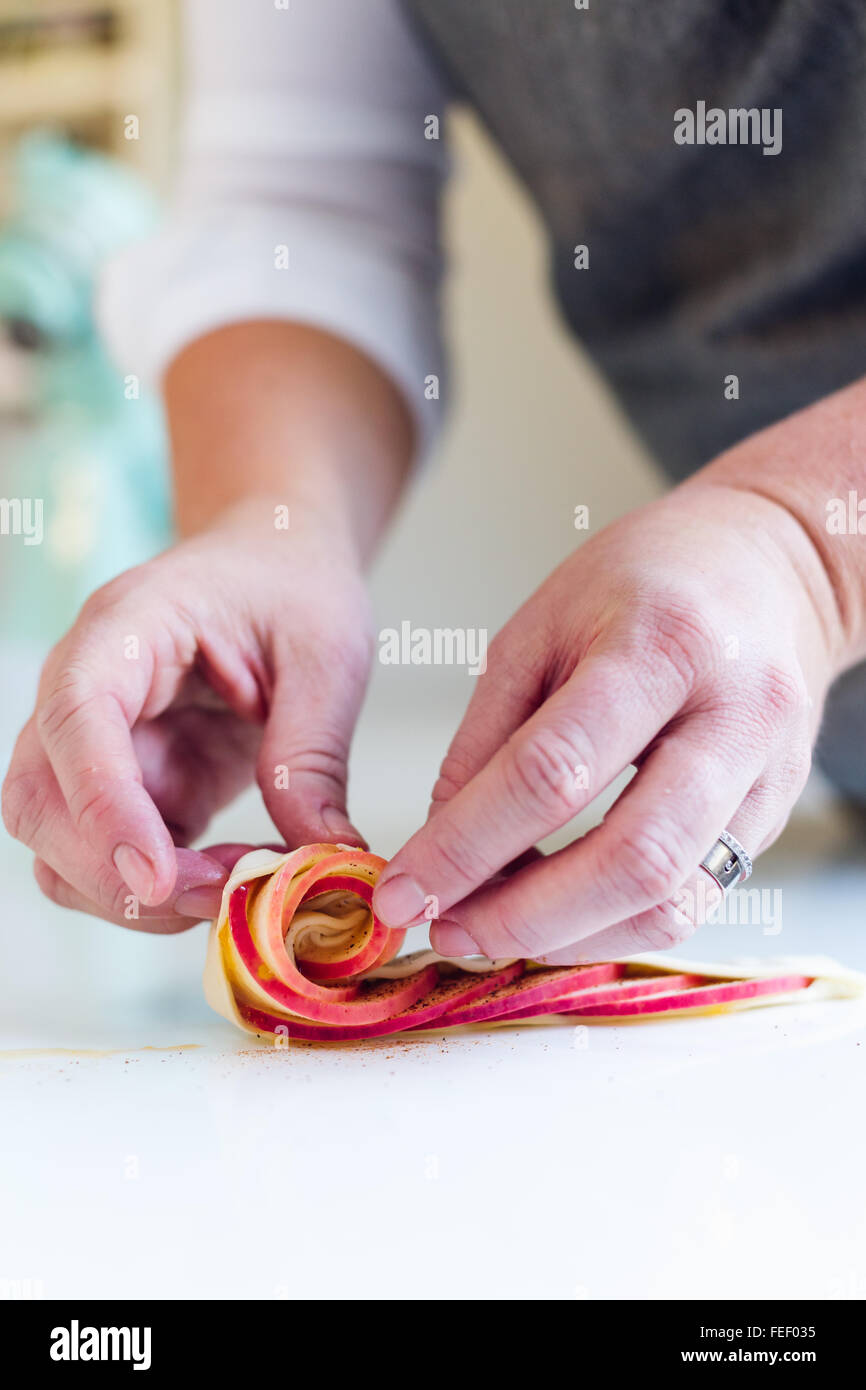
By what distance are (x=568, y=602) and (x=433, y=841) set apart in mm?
157

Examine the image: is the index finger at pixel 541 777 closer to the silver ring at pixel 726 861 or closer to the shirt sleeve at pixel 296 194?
the silver ring at pixel 726 861

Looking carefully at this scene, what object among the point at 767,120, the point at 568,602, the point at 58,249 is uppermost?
the point at 58,249

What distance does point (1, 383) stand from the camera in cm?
213

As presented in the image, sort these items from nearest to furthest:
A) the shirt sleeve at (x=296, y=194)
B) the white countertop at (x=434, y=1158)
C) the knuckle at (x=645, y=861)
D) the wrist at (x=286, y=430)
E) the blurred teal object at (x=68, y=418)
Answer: the white countertop at (x=434, y=1158), the knuckle at (x=645, y=861), the wrist at (x=286, y=430), the shirt sleeve at (x=296, y=194), the blurred teal object at (x=68, y=418)

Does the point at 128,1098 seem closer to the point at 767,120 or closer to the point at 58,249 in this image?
the point at 767,120

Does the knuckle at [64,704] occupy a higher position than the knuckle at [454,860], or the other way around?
the knuckle at [64,704]

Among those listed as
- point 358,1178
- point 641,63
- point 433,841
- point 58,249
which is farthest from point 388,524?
point 58,249

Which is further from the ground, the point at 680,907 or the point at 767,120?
the point at 767,120

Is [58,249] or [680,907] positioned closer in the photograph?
[680,907]

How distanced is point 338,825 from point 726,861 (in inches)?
8.9

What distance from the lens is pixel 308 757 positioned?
0.75 metres

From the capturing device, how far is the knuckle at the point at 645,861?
0.59 meters

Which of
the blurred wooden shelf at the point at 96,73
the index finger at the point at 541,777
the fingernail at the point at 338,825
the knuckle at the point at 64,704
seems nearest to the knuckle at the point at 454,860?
the index finger at the point at 541,777

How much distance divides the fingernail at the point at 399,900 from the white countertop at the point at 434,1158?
0.31 feet
